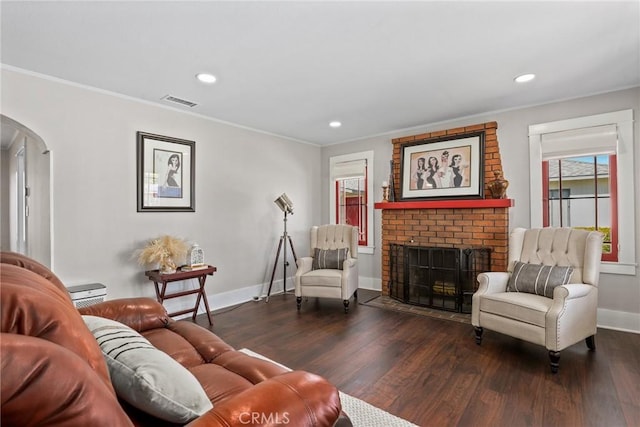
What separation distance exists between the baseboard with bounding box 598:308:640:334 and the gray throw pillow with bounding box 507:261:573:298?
1052 mm

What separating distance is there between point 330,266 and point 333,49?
2632mm

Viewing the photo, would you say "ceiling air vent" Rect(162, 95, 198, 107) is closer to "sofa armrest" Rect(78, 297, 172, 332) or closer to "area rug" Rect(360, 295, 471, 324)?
"sofa armrest" Rect(78, 297, 172, 332)

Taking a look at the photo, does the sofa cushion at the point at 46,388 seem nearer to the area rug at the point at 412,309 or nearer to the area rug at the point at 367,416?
the area rug at the point at 367,416

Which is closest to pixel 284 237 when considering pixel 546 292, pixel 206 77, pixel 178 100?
pixel 178 100

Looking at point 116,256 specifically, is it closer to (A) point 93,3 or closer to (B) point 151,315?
(B) point 151,315

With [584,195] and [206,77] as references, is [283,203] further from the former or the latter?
[584,195]

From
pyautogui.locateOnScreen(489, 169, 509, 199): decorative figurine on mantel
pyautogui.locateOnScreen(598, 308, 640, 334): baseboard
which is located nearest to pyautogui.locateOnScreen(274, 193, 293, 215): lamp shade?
pyautogui.locateOnScreen(489, 169, 509, 199): decorative figurine on mantel

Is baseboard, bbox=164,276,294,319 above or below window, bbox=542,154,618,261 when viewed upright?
below

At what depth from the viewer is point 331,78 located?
2.93 metres

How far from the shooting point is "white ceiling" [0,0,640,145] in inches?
77.4

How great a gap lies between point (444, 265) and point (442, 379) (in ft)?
6.04

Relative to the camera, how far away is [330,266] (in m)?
4.23

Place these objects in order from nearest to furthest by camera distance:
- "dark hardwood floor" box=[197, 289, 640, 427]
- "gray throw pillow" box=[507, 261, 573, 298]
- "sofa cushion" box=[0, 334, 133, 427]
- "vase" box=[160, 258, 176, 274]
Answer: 1. "sofa cushion" box=[0, 334, 133, 427]
2. "dark hardwood floor" box=[197, 289, 640, 427]
3. "gray throw pillow" box=[507, 261, 573, 298]
4. "vase" box=[160, 258, 176, 274]

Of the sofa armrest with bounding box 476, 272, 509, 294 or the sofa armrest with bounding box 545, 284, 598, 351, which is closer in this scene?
the sofa armrest with bounding box 545, 284, 598, 351
